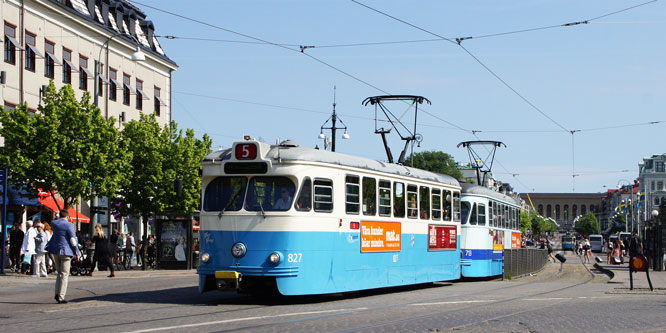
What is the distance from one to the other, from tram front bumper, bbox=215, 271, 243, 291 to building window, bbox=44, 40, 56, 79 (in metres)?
28.5

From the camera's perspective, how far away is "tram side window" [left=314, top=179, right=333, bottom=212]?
16.0 m

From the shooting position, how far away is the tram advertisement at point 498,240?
88.4 feet

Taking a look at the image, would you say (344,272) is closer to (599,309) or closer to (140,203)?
(599,309)

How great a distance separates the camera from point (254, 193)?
15.7 metres

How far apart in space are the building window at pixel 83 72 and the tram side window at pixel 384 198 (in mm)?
29334

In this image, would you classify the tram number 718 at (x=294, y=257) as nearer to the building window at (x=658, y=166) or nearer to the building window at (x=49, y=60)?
the building window at (x=49, y=60)

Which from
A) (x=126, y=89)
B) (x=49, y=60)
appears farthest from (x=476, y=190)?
(x=126, y=89)

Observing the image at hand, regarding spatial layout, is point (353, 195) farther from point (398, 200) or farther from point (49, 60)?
point (49, 60)

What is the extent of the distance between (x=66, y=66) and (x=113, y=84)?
221 inches

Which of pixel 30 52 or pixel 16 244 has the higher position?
pixel 30 52

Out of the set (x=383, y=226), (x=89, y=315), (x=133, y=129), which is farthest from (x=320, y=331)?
(x=133, y=129)

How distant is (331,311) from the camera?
14.2 meters

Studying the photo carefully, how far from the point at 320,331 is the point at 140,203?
25.6 metres

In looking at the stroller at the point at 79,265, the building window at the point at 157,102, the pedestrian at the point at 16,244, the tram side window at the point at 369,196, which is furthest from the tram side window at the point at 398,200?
the building window at the point at 157,102
